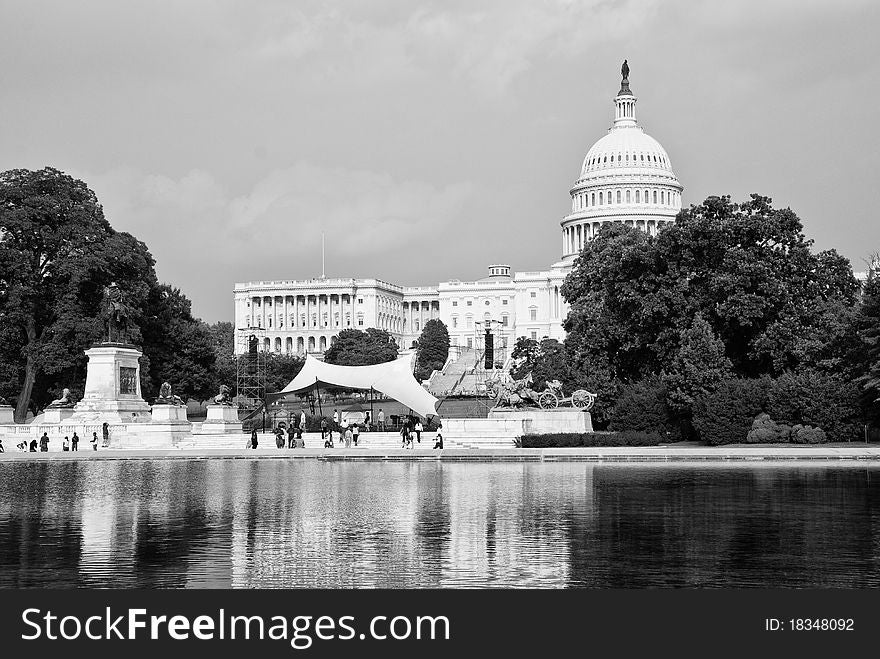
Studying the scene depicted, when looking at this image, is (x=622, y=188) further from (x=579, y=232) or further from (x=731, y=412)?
(x=731, y=412)

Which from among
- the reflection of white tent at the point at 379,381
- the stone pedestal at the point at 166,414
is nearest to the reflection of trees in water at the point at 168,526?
the stone pedestal at the point at 166,414

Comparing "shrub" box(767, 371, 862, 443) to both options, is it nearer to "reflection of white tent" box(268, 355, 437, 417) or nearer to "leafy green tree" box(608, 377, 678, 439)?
"leafy green tree" box(608, 377, 678, 439)

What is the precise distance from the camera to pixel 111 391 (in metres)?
57.1

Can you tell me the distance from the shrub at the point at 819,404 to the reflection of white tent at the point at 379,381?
1970cm

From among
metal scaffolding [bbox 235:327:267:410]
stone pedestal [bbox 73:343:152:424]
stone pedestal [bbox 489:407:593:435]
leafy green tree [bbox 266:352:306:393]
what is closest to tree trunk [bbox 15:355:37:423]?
stone pedestal [bbox 73:343:152:424]

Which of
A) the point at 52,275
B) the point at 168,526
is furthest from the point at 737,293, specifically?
the point at 52,275

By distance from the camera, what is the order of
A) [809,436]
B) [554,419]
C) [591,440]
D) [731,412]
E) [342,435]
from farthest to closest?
[342,435] → [554,419] → [591,440] → [731,412] → [809,436]

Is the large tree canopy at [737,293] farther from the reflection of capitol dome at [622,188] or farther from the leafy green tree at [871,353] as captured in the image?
the reflection of capitol dome at [622,188]

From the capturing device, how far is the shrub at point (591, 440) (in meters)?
45.7

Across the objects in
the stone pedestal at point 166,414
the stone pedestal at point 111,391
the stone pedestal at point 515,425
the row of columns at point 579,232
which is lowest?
the stone pedestal at point 515,425

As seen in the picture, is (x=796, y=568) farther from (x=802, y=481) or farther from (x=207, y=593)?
(x=802, y=481)

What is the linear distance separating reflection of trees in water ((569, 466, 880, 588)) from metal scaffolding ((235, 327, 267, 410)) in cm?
4306

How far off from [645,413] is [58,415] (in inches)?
1008

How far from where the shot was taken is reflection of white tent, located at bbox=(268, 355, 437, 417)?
61781mm
